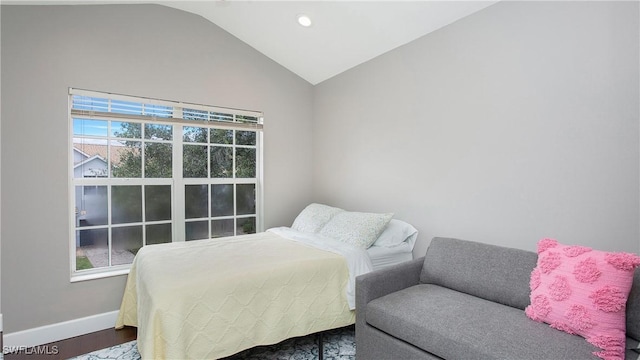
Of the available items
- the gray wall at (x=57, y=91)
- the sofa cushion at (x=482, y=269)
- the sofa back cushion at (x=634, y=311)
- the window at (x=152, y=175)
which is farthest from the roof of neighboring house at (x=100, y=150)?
the sofa back cushion at (x=634, y=311)

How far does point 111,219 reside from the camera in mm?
2822

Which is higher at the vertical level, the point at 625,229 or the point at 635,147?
the point at 635,147

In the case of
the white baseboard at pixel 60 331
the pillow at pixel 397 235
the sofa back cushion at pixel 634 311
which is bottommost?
the white baseboard at pixel 60 331

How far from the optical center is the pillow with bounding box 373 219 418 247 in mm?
2707

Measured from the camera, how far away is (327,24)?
2793 millimetres

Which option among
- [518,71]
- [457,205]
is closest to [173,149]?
[457,205]

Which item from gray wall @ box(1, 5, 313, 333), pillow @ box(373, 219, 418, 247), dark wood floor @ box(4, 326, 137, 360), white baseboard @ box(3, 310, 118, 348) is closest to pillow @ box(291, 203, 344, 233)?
pillow @ box(373, 219, 418, 247)

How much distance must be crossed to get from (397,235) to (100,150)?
106 inches

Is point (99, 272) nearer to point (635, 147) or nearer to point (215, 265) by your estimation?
point (215, 265)

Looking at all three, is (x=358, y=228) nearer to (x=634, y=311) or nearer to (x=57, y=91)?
(x=634, y=311)

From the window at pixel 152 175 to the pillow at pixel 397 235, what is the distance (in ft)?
5.10

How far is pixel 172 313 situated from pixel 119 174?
5.71 ft

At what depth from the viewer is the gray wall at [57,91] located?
233 centimetres

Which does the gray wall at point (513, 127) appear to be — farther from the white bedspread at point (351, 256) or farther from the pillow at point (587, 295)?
the white bedspread at point (351, 256)
